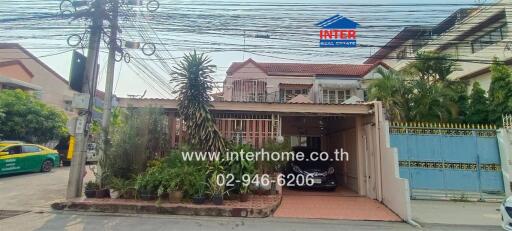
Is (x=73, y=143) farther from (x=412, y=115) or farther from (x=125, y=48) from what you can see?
(x=412, y=115)

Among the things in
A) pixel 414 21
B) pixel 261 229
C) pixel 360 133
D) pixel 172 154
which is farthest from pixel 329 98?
pixel 261 229

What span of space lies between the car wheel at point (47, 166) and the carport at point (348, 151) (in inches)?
313

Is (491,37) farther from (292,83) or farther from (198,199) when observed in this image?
(198,199)

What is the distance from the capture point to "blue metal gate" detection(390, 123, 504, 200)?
8.62 meters

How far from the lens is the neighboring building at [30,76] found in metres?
19.9

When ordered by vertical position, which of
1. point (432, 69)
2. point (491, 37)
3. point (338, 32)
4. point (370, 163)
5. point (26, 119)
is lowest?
point (370, 163)

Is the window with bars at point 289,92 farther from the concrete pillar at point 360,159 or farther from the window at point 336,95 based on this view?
the concrete pillar at point 360,159

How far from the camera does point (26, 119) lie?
14938mm

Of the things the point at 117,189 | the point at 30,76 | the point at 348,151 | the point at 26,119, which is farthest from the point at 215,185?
Answer: the point at 30,76

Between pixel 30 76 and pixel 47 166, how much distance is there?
44.0 feet

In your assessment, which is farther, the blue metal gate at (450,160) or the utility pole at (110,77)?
the blue metal gate at (450,160)

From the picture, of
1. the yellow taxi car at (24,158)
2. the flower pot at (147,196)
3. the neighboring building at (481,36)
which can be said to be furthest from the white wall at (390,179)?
the yellow taxi car at (24,158)

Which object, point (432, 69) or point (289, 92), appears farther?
point (289, 92)

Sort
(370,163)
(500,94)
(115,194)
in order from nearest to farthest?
(115,194), (370,163), (500,94)
